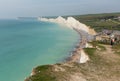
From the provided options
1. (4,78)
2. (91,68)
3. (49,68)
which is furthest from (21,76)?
(91,68)

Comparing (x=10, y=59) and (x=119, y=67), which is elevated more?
(x=119, y=67)

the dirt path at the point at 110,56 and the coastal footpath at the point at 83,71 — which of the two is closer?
the coastal footpath at the point at 83,71

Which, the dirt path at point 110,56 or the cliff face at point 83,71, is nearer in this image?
the cliff face at point 83,71

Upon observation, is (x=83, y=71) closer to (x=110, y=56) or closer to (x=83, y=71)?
(x=83, y=71)

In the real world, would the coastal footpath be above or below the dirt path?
above

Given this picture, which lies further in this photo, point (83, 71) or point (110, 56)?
point (110, 56)

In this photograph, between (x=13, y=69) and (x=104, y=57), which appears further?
(x=13, y=69)

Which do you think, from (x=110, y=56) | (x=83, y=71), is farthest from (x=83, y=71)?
(x=110, y=56)

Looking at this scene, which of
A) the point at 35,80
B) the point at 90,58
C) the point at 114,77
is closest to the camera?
the point at 35,80

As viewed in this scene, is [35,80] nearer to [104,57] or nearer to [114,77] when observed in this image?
[114,77]

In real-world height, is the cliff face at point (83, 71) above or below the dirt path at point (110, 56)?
above

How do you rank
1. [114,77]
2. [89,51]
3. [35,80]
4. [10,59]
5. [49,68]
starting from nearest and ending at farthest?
[35,80]
[114,77]
[49,68]
[89,51]
[10,59]
